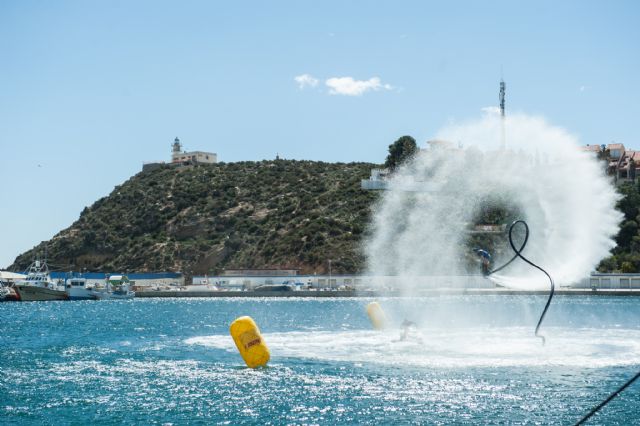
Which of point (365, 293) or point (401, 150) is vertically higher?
point (401, 150)

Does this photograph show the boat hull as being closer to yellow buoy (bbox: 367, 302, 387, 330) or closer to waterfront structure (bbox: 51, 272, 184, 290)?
waterfront structure (bbox: 51, 272, 184, 290)

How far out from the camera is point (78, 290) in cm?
12206

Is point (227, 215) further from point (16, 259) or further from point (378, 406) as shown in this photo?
point (378, 406)

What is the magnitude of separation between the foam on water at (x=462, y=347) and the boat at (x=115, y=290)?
2898 inches

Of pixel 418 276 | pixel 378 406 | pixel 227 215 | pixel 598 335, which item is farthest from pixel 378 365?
pixel 227 215

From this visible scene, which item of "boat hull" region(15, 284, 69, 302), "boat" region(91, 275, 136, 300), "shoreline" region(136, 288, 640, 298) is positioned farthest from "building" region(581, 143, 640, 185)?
"boat hull" region(15, 284, 69, 302)

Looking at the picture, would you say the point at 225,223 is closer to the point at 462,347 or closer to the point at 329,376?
the point at 462,347

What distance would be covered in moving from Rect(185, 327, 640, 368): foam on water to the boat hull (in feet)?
242

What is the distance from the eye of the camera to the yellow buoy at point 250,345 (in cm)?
3750

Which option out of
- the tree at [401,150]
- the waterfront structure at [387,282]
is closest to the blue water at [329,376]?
the waterfront structure at [387,282]

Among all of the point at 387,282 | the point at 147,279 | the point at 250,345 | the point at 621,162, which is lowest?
the point at 250,345

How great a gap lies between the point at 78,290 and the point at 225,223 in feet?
120

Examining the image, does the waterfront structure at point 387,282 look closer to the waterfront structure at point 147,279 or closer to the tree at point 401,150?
the waterfront structure at point 147,279

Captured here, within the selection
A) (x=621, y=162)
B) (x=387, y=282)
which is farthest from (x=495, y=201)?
(x=621, y=162)
